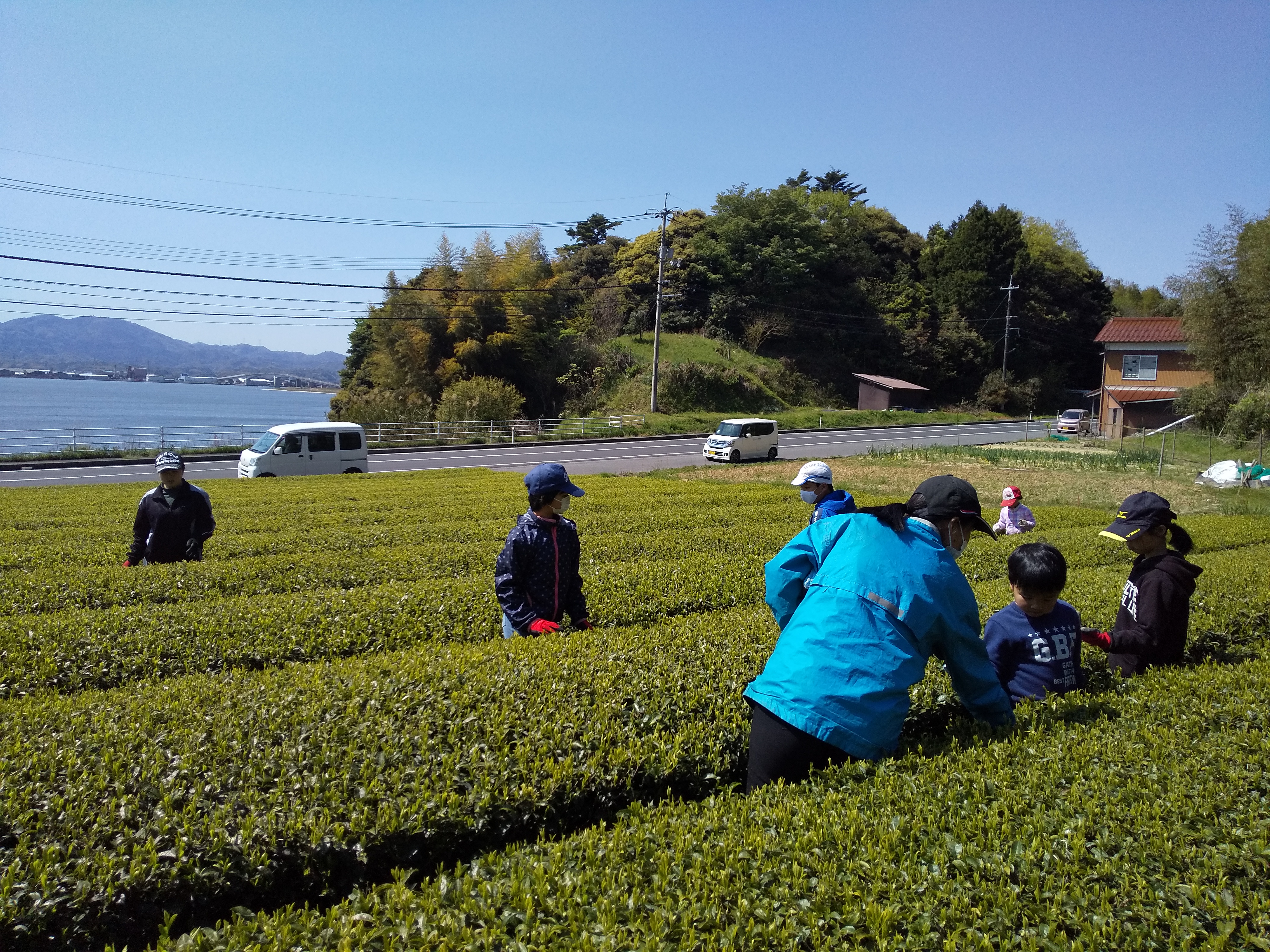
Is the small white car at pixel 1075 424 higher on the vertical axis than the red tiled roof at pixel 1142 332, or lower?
lower

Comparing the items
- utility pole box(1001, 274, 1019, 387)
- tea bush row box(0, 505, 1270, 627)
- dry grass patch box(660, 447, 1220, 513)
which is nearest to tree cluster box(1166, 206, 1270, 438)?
dry grass patch box(660, 447, 1220, 513)

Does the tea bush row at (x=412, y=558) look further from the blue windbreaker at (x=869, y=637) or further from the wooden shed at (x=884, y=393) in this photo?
the wooden shed at (x=884, y=393)

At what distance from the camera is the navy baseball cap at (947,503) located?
3.34 metres

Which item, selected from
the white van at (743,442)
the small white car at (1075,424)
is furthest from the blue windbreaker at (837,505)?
the small white car at (1075,424)

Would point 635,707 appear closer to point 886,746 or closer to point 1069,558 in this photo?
point 886,746

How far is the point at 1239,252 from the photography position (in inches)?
1227

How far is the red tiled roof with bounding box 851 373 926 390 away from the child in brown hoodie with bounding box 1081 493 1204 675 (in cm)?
5487

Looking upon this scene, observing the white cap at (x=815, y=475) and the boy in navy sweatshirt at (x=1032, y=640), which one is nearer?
the boy in navy sweatshirt at (x=1032, y=640)

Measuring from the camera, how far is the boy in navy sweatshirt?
13.6 ft

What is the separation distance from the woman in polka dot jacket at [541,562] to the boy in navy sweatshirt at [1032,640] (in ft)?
8.47

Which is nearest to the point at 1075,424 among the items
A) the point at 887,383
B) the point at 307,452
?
the point at 887,383

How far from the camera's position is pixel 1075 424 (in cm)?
4684

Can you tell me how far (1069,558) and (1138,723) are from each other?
7.29 meters

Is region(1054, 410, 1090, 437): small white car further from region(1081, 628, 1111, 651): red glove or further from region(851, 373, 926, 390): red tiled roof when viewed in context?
region(1081, 628, 1111, 651): red glove
